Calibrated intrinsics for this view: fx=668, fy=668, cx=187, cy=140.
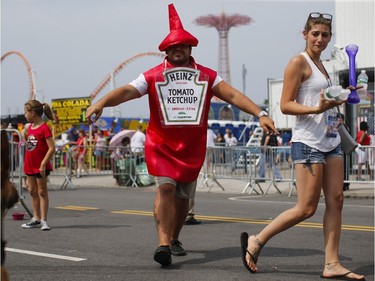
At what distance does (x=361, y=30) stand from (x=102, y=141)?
31.9 feet

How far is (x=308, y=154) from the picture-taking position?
527cm

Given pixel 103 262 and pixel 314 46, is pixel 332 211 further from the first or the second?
pixel 103 262

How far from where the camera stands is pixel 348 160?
1484 cm

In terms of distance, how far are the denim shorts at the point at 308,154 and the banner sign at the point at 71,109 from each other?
25971 mm

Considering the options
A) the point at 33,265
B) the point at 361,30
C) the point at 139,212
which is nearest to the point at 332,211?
the point at 33,265

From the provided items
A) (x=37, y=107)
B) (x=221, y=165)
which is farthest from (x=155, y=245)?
(x=221, y=165)

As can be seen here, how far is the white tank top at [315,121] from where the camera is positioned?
17.3 feet

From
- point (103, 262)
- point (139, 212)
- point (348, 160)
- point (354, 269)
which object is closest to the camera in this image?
point (354, 269)

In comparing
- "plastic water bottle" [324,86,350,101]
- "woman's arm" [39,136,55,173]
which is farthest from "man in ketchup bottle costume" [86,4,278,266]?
"woman's arm" [39,136,55,173]

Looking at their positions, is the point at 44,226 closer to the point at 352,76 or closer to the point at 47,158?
the point at 47,158

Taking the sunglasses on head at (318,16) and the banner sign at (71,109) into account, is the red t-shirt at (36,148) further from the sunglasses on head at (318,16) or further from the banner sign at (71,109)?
the banner sign at (71,109)

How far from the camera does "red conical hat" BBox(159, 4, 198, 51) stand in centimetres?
A: 590

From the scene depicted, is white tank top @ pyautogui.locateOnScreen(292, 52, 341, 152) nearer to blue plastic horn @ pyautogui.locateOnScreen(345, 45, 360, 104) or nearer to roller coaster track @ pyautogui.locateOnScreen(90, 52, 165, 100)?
blue plastic horn @ pyautogui.locateOnScreen(345, 45, 360, 104)

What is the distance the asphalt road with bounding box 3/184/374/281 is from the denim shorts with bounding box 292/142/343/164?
96cm
